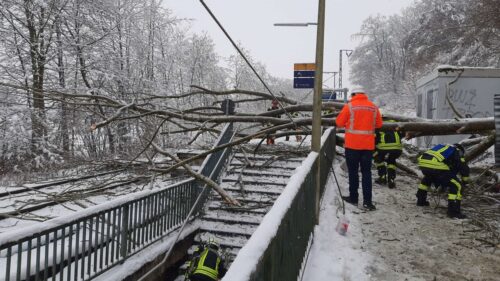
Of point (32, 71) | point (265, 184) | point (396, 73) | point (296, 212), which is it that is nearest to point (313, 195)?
point (296, 212)

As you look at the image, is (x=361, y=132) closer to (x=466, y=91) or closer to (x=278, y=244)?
(x=278, y=244)

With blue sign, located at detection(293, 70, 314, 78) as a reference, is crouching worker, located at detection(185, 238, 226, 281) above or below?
below

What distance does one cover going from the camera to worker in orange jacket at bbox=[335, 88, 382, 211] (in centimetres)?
586

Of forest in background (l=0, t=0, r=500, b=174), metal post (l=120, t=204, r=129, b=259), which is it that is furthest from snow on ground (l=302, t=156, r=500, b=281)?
forest in background (l=0, t=0, r=500, b=174)

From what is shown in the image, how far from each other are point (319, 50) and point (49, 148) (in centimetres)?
1418

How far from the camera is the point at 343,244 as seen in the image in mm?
4598

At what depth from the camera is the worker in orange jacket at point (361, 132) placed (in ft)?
19.2

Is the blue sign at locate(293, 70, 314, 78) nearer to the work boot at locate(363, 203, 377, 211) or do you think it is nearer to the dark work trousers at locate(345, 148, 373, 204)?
the dark work trousers at locate(345, 148, 373, 204)

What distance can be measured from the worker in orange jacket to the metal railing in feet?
10.5

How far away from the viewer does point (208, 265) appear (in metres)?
4.94

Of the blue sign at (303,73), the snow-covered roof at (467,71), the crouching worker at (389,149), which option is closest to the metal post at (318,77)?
the crouching worker at (389,149)

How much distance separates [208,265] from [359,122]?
3276mm

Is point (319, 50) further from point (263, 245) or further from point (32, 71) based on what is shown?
point (32, 71)

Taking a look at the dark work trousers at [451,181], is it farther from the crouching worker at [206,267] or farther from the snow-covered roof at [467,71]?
the snow-covered roof at [467,71]
